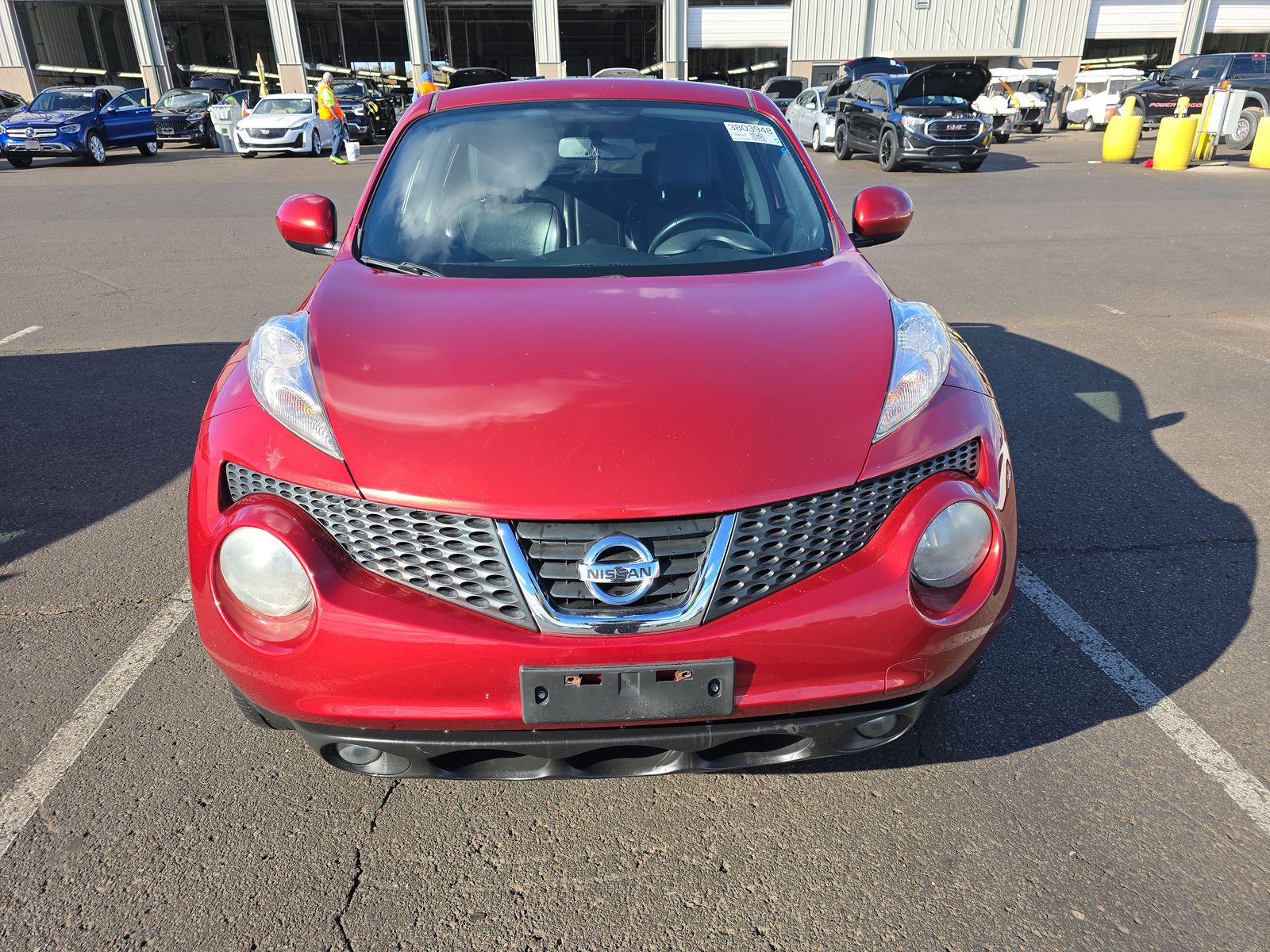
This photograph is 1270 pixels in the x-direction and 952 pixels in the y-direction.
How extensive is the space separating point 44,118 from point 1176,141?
2323 cm

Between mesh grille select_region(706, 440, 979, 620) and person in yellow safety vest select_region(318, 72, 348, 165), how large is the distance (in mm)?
20725

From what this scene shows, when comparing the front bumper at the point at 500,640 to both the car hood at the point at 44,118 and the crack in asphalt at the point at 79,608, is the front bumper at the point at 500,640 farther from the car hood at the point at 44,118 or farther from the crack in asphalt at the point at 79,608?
the car hood at the point at 44,118

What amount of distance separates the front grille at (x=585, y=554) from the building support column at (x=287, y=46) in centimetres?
4042

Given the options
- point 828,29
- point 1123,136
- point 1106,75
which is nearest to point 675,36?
point 828,29

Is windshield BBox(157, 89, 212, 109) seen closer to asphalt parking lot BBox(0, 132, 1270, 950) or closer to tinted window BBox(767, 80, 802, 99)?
tinted window BBox(767, 80, 802, 99)

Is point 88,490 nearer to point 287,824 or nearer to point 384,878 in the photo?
point 287,824

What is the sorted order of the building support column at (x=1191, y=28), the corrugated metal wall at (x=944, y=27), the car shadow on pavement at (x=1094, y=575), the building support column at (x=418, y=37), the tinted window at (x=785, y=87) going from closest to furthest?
the car shadow on pavement at (x=1094, y=575), the tinted window at (x=785, y=87), the building support column at (x=418, y=37), the corrugated metal wall at (x=944, y=27), the building support column at (x=1191, y=28)

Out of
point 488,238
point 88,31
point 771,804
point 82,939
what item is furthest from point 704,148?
point 88,31

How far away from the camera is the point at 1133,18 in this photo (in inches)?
1481

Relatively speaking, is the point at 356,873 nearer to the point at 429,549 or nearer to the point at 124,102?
the point at 429,549

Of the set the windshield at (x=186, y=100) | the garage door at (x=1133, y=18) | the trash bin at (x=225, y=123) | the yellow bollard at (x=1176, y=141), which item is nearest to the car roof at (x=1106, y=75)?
the garage door at (x=1133, y=18)

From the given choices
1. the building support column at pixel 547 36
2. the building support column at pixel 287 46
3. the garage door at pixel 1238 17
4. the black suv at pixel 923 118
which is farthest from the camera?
the garage door at pixel 1238 17

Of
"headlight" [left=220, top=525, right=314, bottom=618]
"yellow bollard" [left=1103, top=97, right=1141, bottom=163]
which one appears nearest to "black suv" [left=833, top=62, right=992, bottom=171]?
"yellow bollard" [left=1103, top=97, right=1141, bottom=163]

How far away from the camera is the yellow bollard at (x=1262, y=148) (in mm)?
16562
